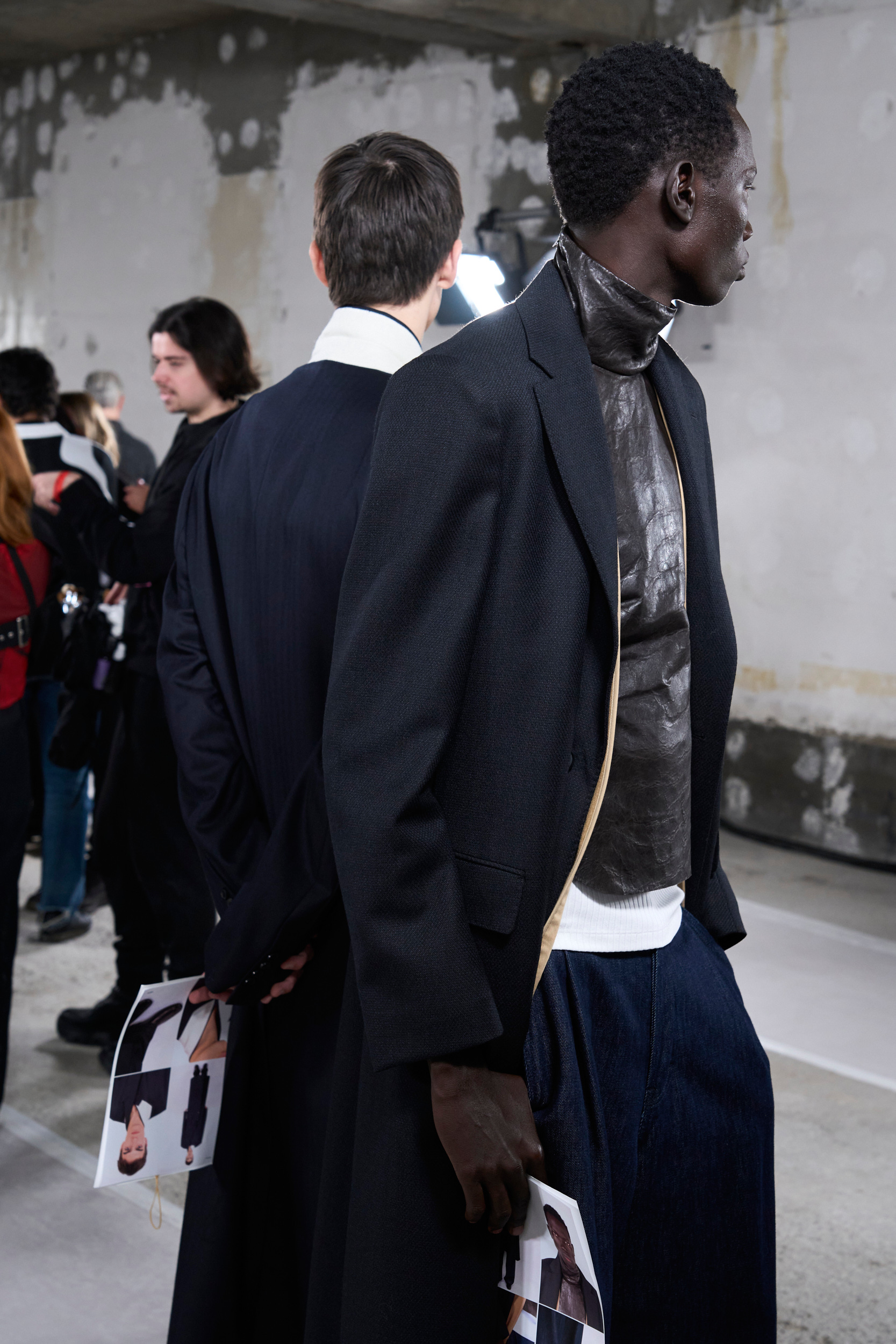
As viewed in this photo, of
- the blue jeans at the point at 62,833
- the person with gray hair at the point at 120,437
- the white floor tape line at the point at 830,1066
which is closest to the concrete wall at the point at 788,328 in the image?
the person with gray hair at the point at 120,437

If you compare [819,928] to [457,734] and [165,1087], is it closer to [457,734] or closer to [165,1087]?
[165,1087]

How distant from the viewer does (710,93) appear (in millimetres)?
1059

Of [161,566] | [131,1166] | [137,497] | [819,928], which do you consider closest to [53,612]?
[137,497]

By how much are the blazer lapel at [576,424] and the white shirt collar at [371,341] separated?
53 centimetres

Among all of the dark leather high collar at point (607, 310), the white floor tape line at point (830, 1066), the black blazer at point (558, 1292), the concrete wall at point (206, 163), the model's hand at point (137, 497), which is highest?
the concrete wall at point (206, 163)

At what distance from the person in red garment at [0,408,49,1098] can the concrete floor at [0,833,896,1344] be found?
1.55 ft

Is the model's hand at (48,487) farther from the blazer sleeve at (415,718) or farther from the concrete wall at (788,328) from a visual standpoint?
the concrete wall at (788,328)

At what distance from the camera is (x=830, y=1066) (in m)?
3.14

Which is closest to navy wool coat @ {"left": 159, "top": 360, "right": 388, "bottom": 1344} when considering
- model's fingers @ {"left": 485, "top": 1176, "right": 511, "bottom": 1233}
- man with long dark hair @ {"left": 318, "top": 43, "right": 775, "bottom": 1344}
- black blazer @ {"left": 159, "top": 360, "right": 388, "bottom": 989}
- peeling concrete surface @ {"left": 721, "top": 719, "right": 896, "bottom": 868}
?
black blazer @ {"left": 159, "top": 360, "right": 388, "bottom": 989}

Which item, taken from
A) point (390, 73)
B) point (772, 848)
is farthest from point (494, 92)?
point (772, 848)

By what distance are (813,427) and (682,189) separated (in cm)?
436

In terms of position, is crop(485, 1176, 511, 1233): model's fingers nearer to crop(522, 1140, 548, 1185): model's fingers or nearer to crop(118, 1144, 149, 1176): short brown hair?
crop(522, 1140, 548, 1185): model's fingers

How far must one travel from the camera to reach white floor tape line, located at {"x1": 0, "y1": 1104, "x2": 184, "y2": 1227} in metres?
2.43

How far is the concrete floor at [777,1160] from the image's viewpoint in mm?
2127
